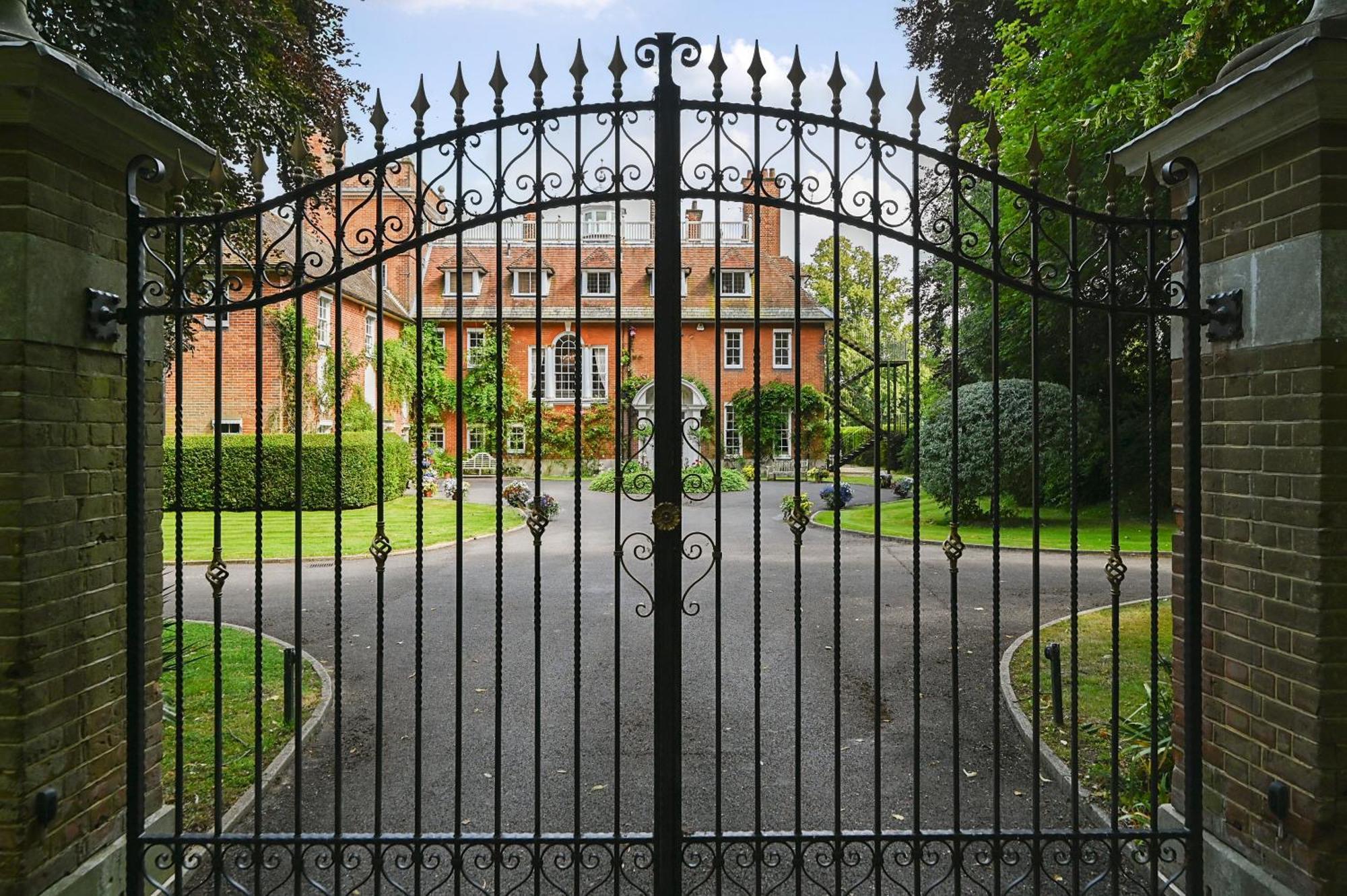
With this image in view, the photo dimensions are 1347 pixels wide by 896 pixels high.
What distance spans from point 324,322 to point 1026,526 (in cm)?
1937

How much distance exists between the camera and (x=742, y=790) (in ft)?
15.5

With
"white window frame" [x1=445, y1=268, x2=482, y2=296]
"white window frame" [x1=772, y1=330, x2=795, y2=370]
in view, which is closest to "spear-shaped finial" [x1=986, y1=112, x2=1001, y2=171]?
"white window frame" [x1=445, y1=268, x2=482, y2=296]

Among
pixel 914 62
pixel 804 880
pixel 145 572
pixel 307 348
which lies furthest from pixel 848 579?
pixel 307 348

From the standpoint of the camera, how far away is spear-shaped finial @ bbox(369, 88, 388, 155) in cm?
317

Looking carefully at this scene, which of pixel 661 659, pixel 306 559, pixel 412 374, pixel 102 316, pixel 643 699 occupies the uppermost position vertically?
pixel 412 374

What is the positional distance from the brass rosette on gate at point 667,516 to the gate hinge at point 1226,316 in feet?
7.16

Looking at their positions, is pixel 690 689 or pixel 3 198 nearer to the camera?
pixel 3 198

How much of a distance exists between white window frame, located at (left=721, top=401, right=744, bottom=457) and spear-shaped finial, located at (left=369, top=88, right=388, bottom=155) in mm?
24260

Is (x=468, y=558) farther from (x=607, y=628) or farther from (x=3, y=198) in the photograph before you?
(x=3, y=198)

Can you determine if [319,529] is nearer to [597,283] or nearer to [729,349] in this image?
[597,283]

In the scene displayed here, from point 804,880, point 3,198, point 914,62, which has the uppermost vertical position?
point 914,62

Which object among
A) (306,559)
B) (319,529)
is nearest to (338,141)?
(306,559)

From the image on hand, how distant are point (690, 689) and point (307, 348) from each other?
18.4m

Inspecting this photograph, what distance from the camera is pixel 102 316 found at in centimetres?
306
